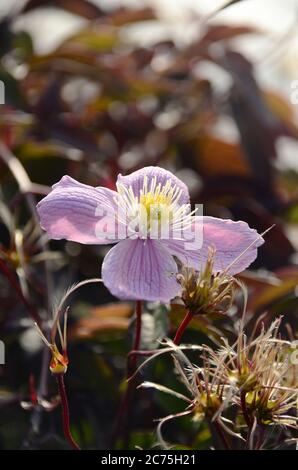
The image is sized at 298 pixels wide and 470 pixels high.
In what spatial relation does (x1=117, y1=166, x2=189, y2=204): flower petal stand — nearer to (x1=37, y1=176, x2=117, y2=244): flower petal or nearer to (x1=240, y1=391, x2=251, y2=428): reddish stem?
(x1=37, y1=176, x2=117, y2=244): flower petal

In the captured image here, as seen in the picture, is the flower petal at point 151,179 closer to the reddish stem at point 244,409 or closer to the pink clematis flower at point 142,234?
the pink clematis flower at point 142,234

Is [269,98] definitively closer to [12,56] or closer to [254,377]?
[12,56]

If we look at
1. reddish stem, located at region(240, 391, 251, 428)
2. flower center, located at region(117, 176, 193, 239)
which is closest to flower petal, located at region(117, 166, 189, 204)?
flower center, located at region(117, 176, 193, 239)

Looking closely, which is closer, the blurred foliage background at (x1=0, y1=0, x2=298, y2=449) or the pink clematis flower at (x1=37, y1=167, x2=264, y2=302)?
the pink clematis flower at (x1=37, y1=167, x2=264, y2=302)

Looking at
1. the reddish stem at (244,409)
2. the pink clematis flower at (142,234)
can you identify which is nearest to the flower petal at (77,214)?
the pink clematis flower at (142,234)

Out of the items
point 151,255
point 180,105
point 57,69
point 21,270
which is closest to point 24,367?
point 21,270

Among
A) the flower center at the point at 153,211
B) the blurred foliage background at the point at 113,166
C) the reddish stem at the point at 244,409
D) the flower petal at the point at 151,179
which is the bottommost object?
the blurred foliage background at the point at 113,166

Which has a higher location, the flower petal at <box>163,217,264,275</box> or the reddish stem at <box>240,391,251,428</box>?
the flower petal at <box>163,217,264,275</box>

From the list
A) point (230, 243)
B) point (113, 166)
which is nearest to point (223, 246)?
point (230, 243)
